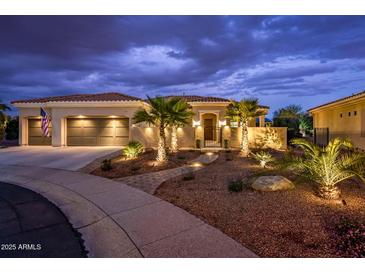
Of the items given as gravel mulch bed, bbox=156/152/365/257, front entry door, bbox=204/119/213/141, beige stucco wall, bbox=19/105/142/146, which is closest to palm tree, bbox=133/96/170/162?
gravel mulch bed, bbox=156/152/365/257

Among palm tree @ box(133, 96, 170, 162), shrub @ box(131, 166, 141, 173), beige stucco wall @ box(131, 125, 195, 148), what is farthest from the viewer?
beige stucco wall @ box(131, 125, 195, 148)

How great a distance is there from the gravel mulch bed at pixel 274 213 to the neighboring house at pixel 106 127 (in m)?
9.94

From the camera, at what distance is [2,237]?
4402 mm

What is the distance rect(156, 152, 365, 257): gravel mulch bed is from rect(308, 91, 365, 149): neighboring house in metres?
9.75

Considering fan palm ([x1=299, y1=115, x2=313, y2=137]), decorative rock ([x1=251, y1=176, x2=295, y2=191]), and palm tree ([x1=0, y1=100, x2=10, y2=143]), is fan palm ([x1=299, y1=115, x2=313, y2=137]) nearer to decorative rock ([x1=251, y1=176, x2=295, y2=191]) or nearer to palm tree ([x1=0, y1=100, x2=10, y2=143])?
decorative rock ([x1=251, y1=176, x2=295, y2=191])

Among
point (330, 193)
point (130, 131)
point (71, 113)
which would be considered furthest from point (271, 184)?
point (71, 113)

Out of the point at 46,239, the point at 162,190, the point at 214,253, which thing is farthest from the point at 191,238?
the point at 162,190

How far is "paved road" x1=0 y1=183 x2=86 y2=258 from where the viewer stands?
391 centimetres

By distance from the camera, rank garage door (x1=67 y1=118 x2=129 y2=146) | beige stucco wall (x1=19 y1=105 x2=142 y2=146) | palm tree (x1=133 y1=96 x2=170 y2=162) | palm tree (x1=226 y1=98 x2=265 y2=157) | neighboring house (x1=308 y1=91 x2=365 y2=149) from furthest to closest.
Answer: garage door (x1=67 y1=118 x2=129 y2=146) < beige stucco wall (x1=19 y1=105 x2=142 y2=146) < neighboring house (x1=308 y1=91 x2=365 y2=149) < palm tree (x1=226 y1=98 x2=265 y2=157) < palm tree (x1=133 y1=96 x2=170 y2=162)

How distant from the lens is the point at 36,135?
1972cm

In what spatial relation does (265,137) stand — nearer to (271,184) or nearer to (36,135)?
(271,184)

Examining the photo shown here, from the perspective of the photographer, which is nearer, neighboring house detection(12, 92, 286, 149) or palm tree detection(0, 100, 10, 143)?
neighboring house detection(12, 92, 286, 149)
